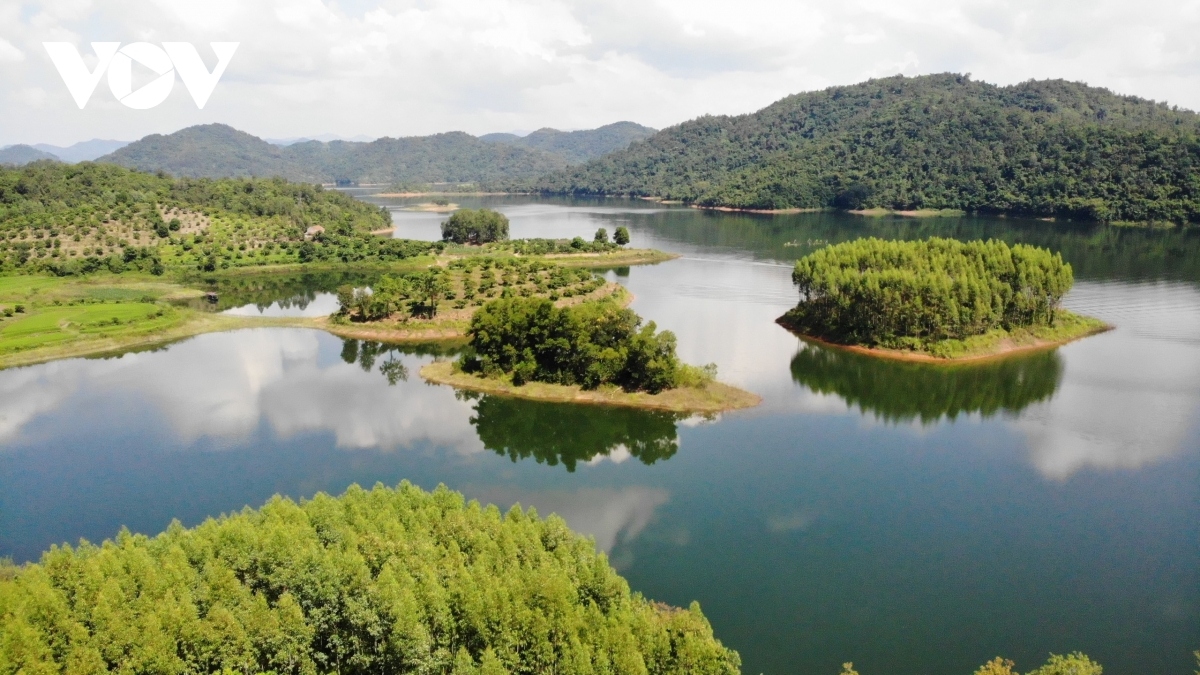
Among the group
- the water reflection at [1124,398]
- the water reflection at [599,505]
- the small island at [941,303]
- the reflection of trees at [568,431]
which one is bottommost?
the water reflection at [599,505]

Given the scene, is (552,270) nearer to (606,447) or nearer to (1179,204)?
(606,447)

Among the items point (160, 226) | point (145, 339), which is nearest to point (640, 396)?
point (145, 339)

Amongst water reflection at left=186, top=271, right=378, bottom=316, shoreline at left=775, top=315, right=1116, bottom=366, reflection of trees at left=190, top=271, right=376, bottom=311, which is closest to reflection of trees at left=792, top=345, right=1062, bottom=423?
shoreline at left=775, top=315, right=1116, bottom=366

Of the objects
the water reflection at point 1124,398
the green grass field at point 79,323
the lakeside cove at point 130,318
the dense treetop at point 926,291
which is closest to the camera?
the water reflection at point 1124,398

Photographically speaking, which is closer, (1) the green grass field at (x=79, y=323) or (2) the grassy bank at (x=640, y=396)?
(2) the grassy bank at (x=640, y=396)

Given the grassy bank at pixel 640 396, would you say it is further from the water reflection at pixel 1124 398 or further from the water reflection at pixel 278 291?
the water reflection at pixel 278 291

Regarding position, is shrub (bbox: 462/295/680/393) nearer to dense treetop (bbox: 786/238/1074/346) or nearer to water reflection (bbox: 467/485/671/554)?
water reflection (bbox: 467/485/671/554)

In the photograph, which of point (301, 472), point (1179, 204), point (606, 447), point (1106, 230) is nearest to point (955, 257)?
point (606, 447)

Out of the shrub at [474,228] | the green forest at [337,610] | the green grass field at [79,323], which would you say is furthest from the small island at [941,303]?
the shrub at [474,228]
